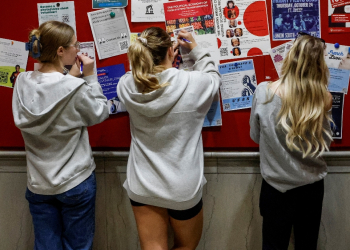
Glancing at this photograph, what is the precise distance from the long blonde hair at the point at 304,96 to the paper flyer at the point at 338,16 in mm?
340

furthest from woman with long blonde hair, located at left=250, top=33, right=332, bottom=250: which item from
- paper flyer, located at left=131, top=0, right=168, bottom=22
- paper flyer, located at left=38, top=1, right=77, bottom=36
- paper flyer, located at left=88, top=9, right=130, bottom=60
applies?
paper flyer, located at left=38, top=1, right=77, bottom=36

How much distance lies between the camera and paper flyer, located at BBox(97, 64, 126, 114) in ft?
5.70

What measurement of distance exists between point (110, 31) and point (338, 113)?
1249 mm

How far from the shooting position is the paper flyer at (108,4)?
1667 mm

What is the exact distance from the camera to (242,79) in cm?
166

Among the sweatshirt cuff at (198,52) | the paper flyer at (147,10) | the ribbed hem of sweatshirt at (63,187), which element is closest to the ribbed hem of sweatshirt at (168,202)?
the ribbed hem of sweatshirt at (63,187)

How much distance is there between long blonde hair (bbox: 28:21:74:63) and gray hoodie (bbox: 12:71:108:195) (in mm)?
81

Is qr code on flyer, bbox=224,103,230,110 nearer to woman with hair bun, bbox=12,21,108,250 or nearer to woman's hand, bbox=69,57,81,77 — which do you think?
woman with hair bun, bbox=12,21,108,250

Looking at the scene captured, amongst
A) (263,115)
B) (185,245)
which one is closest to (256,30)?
(263,115)

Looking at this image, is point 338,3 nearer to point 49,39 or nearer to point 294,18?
point 294,18

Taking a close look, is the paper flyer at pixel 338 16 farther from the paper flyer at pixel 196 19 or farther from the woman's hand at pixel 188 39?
the woman's hand at pixel 188 39

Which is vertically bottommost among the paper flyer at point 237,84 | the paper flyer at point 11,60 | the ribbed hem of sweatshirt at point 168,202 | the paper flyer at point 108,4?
the ribbed hem of sweatshirt at point 168,202

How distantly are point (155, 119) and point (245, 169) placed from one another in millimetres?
678

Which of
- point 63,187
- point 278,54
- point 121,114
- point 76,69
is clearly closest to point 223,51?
point 278,54
